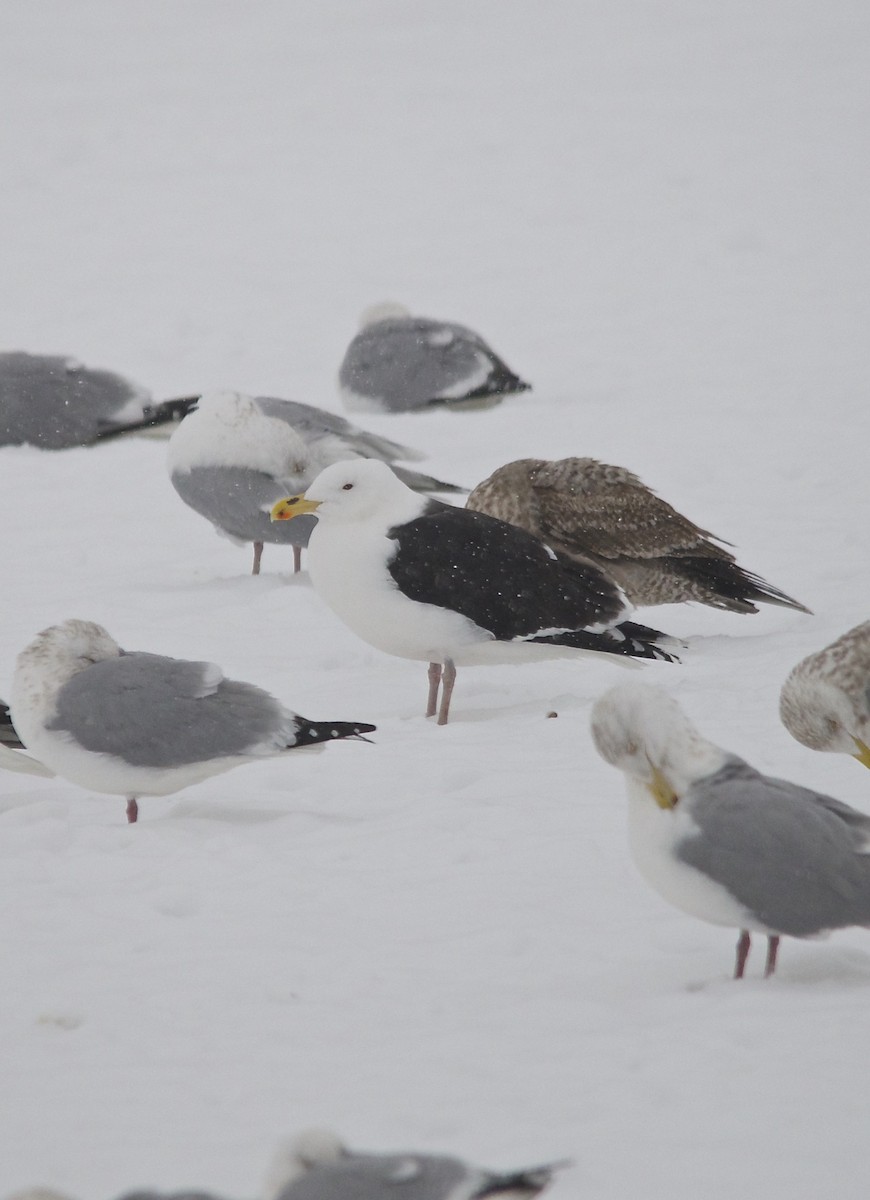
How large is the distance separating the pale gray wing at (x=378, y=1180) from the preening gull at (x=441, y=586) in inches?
131

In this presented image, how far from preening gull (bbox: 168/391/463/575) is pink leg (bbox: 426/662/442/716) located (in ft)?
6.19

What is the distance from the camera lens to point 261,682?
6680 mm

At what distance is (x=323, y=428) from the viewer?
9.07 meters

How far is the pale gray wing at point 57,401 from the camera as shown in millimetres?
10734

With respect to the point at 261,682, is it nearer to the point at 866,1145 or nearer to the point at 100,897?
the point at 100,897

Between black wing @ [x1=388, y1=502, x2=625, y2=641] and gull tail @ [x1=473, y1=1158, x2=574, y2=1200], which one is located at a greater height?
gull tail @ [x1=473, y1=1158, x2=574, y2=1200]

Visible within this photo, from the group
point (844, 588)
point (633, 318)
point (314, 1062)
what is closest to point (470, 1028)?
point (314, 1062)

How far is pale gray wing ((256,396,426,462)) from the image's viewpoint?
8977mm

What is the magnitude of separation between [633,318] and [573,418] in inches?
101

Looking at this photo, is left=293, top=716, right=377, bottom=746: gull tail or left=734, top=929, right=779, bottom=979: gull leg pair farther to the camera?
left=293, top=716, right=377, bottom=746: gull tail

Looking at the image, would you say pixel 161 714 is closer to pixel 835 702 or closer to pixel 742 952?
pixel 742 952

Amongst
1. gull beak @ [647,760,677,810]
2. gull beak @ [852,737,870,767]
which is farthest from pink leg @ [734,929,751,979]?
gull beak @ [852,737,870,767]

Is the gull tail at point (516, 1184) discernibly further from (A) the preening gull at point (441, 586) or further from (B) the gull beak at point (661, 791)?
(A) the preening gull at point (441, 586)

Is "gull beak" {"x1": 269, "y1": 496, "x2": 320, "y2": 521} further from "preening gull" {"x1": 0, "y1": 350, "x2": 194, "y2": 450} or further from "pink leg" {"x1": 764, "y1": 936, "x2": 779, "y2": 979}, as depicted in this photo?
"preening gull" {"x1": 0, "y1": 350, "x2": 194, "y2": 450}
